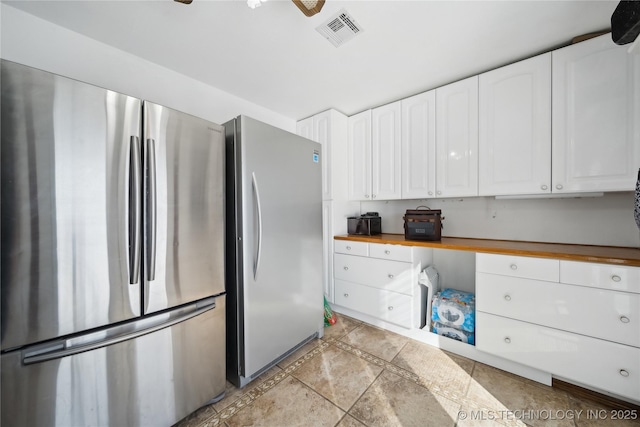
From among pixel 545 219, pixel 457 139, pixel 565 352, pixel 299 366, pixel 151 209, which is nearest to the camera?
pixel 151 209

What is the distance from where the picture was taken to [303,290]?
6.09 ft

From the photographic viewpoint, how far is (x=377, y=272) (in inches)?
88.0

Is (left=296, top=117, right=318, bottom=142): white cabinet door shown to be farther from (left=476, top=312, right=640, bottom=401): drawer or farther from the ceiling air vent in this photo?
(left=476, top=312, right=640, bottom=401): drawer

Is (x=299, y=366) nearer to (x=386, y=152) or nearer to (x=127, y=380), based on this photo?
(x=127, y=380)

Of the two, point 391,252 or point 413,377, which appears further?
point 391,252

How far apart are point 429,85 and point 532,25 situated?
768 millimetres

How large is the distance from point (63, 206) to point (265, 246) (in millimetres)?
967

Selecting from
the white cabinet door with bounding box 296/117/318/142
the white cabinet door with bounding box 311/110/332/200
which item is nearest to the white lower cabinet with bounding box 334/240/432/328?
the white cabinet door with bounding box 311/110/332/200

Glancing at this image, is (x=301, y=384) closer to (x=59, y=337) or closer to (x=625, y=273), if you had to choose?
(x=59, y=337)

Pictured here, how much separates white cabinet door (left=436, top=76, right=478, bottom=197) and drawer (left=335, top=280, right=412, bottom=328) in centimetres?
109

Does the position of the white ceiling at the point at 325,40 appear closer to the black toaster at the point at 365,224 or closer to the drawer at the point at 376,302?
the black toaster at the point at 365,224

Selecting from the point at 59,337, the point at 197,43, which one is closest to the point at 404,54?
the point at 197,43

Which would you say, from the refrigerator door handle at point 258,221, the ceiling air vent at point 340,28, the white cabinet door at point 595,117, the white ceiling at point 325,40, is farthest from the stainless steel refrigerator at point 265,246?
the white cabinet door at point 595,117

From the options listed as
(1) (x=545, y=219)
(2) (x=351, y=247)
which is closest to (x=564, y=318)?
(1) (x=545, y=219)
